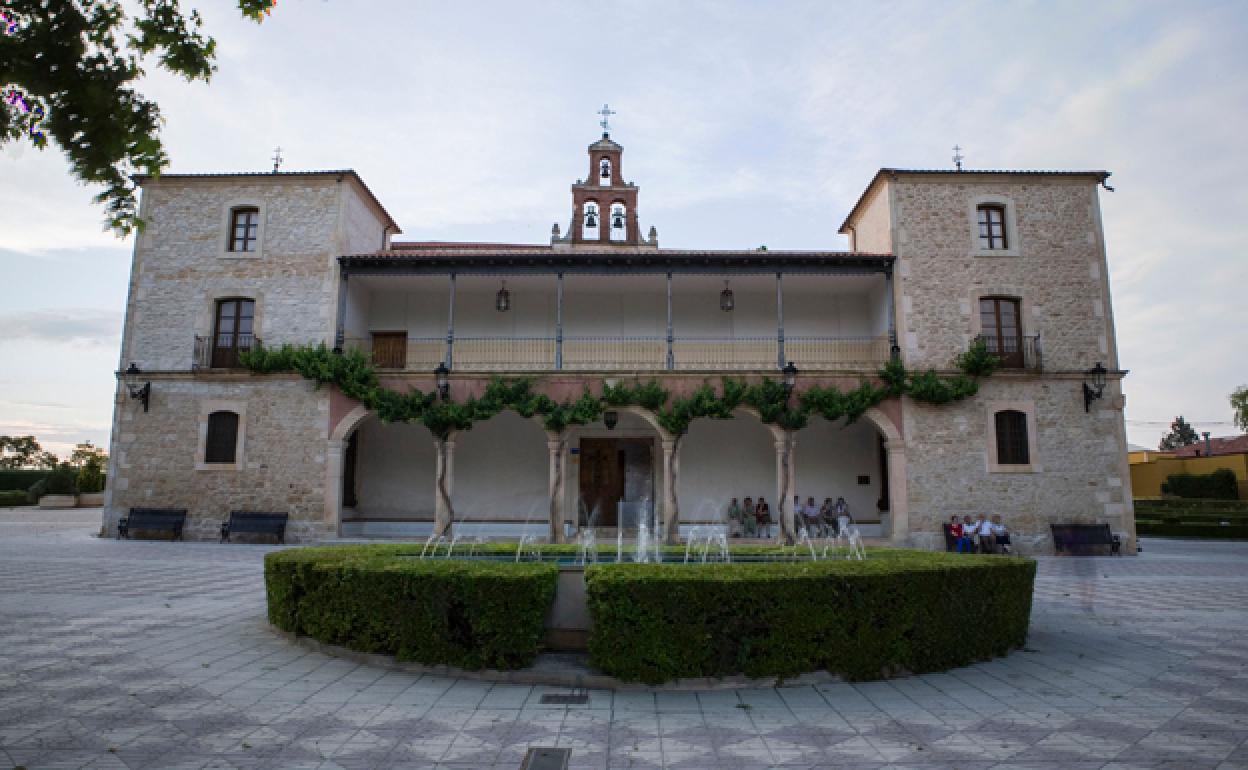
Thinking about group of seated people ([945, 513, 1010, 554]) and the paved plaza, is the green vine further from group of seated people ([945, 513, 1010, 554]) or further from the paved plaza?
the paved plaza

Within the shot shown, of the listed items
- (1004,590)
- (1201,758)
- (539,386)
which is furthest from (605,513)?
(1201,758)

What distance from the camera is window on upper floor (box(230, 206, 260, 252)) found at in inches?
688

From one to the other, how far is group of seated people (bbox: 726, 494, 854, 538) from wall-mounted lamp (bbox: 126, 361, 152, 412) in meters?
14.0

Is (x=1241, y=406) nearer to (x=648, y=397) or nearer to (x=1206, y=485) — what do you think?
(x=1206, y=485)

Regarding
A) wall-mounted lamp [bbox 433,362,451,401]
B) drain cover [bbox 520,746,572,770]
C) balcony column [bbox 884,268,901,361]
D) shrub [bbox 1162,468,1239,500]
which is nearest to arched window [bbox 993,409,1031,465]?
balcony column [bbox 884,268,901,361]

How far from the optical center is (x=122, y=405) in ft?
55.3

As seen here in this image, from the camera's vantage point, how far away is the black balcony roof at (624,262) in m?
16.6

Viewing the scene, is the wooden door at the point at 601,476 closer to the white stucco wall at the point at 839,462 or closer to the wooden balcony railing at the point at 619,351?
the wooden balcony railing at the point at 619,351

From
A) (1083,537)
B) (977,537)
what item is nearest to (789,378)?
(977,537)

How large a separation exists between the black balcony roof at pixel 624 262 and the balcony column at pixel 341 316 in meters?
0.22

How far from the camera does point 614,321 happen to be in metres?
18.9

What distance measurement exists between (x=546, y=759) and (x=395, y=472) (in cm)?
1578

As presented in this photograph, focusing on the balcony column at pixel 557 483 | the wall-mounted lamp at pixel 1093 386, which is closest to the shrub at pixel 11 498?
the balcony column at pixel 557 483

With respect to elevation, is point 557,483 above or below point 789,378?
below
